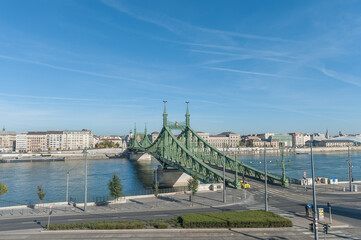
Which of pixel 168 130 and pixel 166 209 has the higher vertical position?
pixel 168 130

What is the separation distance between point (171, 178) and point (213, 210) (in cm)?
3807

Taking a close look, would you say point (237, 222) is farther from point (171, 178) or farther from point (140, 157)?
point (140, 157)

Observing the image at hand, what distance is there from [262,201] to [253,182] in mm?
15414

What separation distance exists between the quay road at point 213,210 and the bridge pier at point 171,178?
25.8 m

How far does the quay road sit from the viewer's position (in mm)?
22984

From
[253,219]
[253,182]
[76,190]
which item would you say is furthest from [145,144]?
[253,219]

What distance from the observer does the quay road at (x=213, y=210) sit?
75.4 feet

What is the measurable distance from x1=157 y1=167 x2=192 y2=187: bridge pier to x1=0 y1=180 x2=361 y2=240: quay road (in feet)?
84.6

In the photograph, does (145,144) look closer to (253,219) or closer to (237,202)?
(237,202)

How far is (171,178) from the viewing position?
69.1 meters

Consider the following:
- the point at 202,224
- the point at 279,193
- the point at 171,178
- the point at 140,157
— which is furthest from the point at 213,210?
the point at 140,157

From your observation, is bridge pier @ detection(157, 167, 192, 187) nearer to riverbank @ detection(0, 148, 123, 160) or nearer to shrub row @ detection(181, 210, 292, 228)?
shrub row @ detection(181, 210, 292, 228)

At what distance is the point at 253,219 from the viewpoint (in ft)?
81.1

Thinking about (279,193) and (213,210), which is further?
(279,193)
